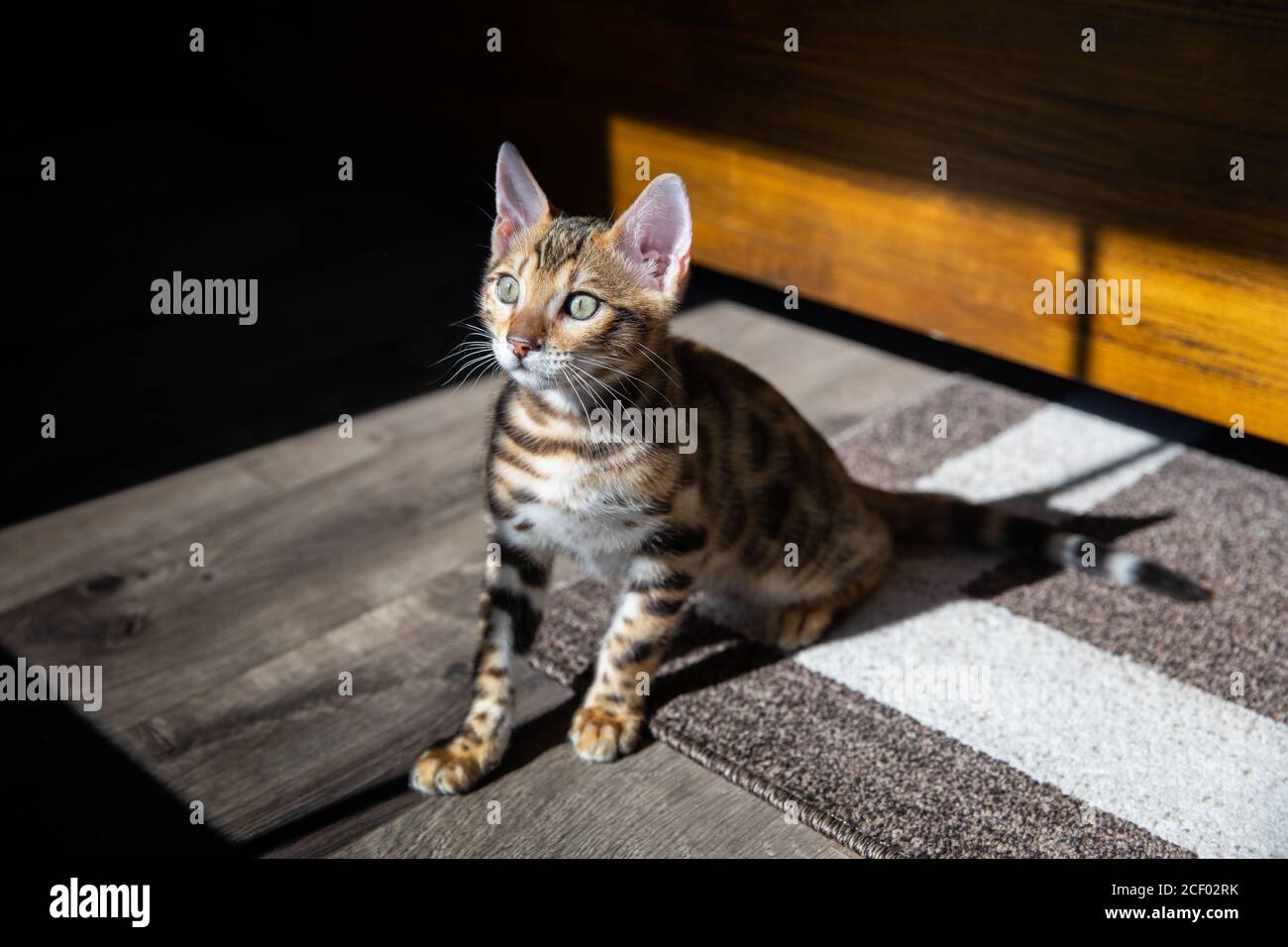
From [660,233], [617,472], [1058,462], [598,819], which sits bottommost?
Result: [598,819]

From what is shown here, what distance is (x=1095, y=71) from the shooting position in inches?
89.5

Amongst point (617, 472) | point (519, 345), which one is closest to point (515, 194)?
point (519, 345)

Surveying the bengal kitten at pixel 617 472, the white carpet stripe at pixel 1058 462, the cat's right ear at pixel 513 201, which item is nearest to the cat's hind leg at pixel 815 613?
the bengal kitten at pixel 617 472

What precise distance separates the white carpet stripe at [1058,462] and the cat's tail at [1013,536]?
21 centimetres

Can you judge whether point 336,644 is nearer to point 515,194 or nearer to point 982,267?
point 515,194

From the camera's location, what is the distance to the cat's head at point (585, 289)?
1656 millimetres

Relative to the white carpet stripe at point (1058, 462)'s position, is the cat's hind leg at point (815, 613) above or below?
below

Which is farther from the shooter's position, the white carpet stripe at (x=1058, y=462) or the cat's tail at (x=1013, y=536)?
the white carpet stripe at (x=1058, y=462)

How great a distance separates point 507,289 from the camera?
173cm

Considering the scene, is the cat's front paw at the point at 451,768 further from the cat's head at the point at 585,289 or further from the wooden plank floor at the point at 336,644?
the cat's head at the point at 585,289

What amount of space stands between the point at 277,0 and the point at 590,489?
2.87m

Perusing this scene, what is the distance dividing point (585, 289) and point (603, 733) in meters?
0.63

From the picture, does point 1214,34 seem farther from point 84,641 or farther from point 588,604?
point 84,641
